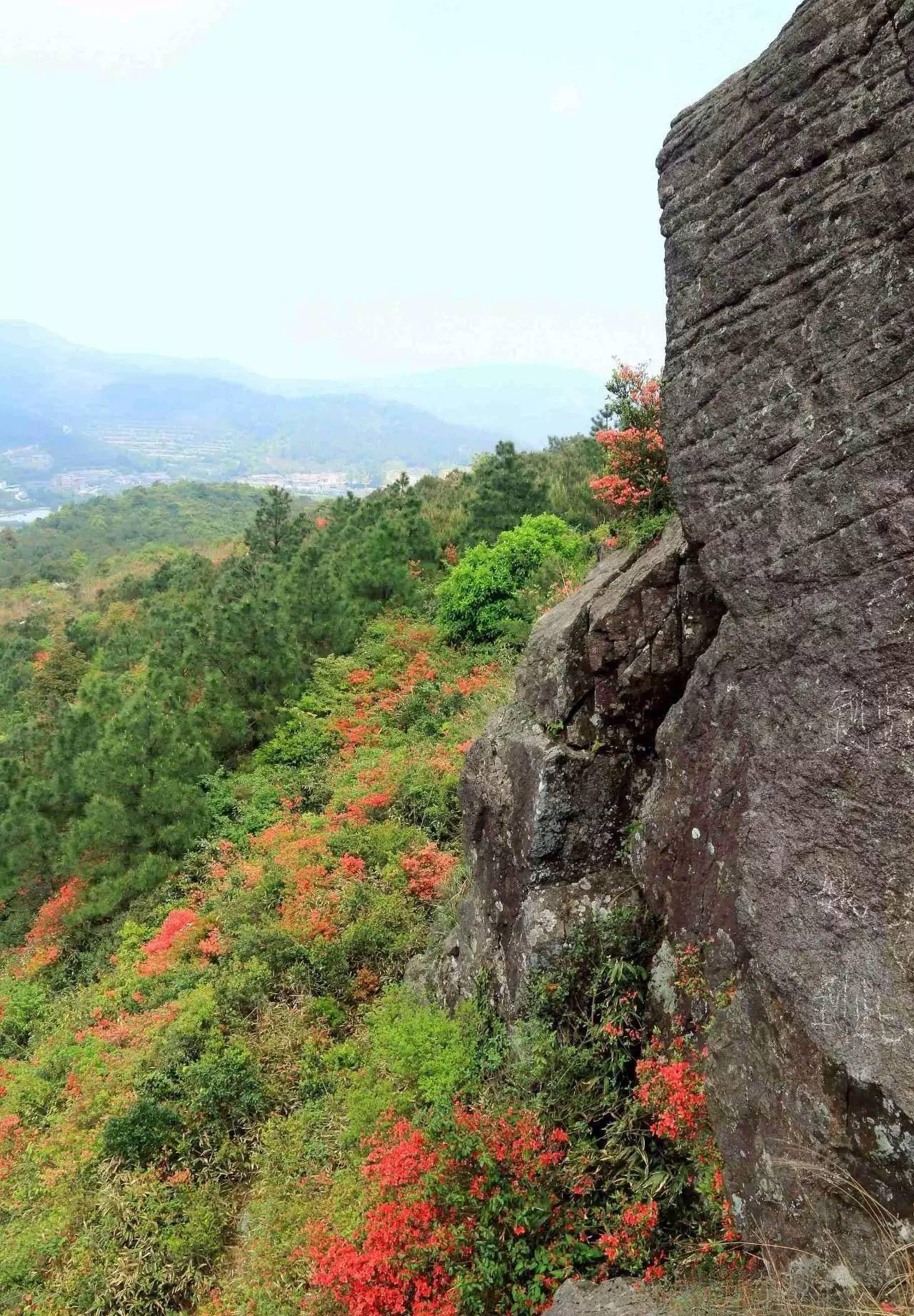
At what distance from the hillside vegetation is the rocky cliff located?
1.01 metres

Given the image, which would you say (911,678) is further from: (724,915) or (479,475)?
(479,475)

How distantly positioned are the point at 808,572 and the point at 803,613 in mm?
266

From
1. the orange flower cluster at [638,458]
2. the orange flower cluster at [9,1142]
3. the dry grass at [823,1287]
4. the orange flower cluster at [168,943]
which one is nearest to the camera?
the dry grass at [823,1287]

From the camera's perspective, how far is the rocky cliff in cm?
428

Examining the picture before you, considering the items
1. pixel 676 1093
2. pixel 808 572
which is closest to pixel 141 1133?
pixel 676 1093

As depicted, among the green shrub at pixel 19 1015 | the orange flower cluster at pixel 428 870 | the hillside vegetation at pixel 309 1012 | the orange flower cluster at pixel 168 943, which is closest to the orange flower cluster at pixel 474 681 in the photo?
the hillside vegetation at pixel 309 1012

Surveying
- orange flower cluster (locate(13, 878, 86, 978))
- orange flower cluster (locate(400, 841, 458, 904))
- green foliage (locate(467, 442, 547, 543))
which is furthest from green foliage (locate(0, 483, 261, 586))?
orange flower cluster (locate(400, 841, 458, 904))

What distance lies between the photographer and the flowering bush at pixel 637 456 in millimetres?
7930

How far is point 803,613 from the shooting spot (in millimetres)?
4902

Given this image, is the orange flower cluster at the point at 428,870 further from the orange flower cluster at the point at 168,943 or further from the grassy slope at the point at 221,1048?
the orange flower cluster at the point at 168,943

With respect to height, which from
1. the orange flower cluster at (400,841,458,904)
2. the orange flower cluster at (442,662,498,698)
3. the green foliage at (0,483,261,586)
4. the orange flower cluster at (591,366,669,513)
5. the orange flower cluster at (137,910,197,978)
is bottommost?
the orange flower cluster at (137,910,197,978)

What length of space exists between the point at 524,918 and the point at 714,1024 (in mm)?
2160

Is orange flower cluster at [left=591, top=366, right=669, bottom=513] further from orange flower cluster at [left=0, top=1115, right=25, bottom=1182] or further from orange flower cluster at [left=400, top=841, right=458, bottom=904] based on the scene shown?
orange flower cluster at [left=0, top=1115, right=25, bottom=1182]

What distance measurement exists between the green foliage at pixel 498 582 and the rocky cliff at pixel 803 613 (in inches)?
514
